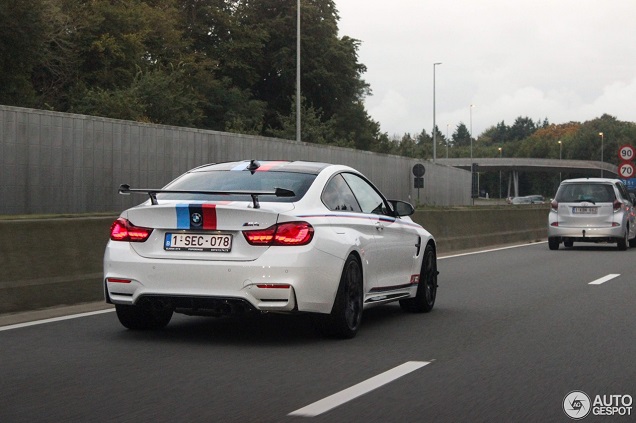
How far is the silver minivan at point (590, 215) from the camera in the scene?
2556 centimetres

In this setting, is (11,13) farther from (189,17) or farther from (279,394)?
(279,394)

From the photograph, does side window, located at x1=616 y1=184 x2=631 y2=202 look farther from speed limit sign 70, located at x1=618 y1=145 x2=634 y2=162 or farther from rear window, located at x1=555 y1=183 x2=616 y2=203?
speed limit sign 70, located at x1=618 y1=145 x2=634 y2=162

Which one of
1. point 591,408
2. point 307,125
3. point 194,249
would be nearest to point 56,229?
point 194,249

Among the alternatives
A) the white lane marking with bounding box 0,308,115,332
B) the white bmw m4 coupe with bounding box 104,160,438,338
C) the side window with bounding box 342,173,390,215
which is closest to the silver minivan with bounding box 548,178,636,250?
the side window with bounding box 342,173,390,215

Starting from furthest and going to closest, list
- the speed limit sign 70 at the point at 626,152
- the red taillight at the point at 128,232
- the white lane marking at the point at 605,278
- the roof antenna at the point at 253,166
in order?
the speed limit sign 70 at the point at 626,152, the white lane marking at the point at 605,278, the roof antenna at the point at 253,166, the red taillight at the point at 128,232

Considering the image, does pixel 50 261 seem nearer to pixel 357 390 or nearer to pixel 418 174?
pixel 357 390

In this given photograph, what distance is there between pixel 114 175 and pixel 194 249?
20.5m

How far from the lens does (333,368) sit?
762 cm

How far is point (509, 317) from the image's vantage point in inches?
431

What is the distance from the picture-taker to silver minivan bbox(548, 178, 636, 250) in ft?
83.9

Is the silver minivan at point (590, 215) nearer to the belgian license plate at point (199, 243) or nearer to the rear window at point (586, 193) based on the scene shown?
the rear window at point (586, 193)

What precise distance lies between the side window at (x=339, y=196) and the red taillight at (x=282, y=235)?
2.19ft

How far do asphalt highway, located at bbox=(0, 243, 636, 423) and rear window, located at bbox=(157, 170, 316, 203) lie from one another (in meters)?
1.17

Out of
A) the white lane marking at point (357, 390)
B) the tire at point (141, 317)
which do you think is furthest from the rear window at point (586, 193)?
the white lane marking at point (357, 390)
